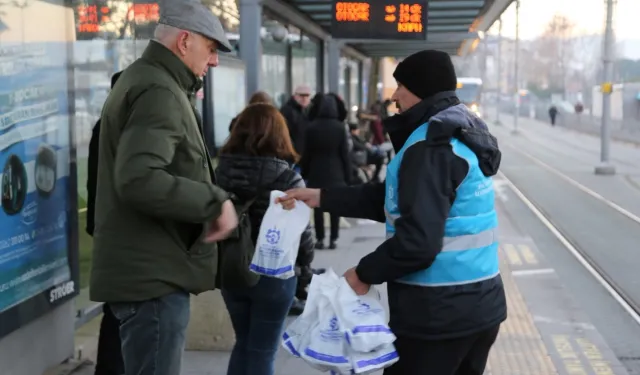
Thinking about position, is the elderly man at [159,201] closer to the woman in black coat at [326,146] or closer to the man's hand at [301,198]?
the man's hand at [301,198]

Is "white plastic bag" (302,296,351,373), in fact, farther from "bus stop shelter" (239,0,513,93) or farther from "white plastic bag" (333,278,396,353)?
"bus stop shelter" (239,0,513,93)

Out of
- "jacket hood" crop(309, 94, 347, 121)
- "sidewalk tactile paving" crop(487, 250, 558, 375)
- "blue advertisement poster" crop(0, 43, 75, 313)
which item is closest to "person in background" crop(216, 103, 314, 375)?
"blue advertisement poster" crop(0, 43, 75, 313)

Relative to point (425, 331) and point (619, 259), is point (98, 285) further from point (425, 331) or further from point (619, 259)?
point (619, 259)

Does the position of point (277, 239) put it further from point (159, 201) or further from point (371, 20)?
point (371, 20)

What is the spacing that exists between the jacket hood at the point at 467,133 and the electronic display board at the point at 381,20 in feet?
30.4

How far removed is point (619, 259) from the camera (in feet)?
32.4

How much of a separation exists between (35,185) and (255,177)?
3.44ft

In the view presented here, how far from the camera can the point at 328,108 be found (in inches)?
358

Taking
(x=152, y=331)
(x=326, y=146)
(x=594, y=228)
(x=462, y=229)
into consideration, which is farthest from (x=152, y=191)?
(x=594, y=228)

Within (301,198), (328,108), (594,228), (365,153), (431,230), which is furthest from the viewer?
(365,153)

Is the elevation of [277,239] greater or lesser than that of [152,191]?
lesser

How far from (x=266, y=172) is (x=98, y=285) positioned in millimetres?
1351

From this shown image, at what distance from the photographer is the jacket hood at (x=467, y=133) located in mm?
2711

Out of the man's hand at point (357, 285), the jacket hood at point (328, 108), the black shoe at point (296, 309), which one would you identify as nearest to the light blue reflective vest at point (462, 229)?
the man's hand at point (357, 285)
